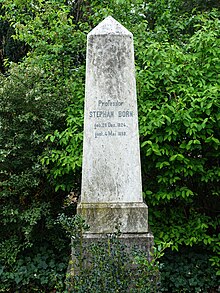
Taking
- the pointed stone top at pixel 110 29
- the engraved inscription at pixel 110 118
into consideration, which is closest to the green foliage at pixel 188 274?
the engraved inscription at pixel 110 118

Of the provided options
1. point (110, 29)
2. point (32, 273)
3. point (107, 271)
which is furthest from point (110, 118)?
point (32, 273)

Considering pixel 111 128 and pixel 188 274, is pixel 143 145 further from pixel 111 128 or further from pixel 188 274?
pixel 188 274

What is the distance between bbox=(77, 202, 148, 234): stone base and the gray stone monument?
47mm

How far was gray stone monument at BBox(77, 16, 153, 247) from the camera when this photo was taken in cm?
422

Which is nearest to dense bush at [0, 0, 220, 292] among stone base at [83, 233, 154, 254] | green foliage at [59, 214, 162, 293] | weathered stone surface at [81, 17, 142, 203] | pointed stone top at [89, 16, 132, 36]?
weathered stone surface at [81, 17, 142, 203]

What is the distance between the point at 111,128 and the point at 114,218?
95cm

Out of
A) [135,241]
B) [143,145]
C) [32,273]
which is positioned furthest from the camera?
[32,273]

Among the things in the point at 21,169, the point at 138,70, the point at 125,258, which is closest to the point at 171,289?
the point at 125,258

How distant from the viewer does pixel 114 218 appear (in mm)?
4102

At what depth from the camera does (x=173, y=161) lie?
5078mm

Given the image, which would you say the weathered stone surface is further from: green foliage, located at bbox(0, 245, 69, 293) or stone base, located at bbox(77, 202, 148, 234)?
green foliage, located at bbox(0, 245, 69, 293)

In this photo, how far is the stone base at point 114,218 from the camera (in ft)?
13.4

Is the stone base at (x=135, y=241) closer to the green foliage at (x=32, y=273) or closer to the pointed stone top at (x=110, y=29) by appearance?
the green foliage at (x=32, y=273)

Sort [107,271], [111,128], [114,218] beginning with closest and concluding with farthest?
[107,271], [114,218], [111,128]
